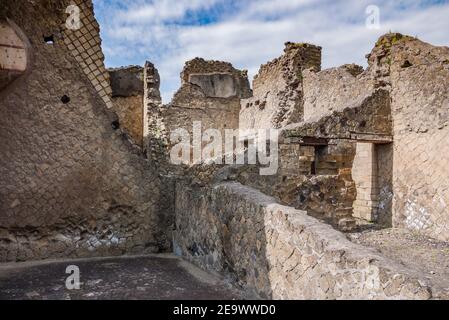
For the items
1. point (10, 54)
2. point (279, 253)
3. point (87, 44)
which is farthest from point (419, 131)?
point (10, 54)

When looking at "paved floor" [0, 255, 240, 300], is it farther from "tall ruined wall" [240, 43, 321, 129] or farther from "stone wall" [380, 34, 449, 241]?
"tall ruined wall" [240, 43, 321, 129]

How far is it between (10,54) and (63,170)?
158 centimetres

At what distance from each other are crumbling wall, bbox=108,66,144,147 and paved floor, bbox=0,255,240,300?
5979 mm

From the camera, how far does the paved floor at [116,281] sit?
3.97m

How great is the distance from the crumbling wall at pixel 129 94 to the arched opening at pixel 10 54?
5.27 m

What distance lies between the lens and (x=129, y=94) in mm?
11398

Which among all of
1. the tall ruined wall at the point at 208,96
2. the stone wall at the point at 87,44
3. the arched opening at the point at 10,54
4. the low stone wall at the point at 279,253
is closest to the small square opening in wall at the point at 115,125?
the stone wall at the point at 87,44

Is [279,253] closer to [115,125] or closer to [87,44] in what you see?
[115,125]

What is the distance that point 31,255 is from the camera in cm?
537

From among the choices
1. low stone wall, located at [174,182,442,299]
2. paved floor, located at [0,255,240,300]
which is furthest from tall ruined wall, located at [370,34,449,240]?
paved floor, located at [0,255,240,300]

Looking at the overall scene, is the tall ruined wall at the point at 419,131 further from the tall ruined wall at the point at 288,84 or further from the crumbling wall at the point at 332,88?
the tall ruined wall at the point at 288,84

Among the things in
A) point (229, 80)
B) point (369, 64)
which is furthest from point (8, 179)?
point (229, 80)

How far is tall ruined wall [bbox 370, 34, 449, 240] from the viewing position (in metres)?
8.00

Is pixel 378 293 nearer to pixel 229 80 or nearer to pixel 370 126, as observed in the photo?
pixel 370 126
